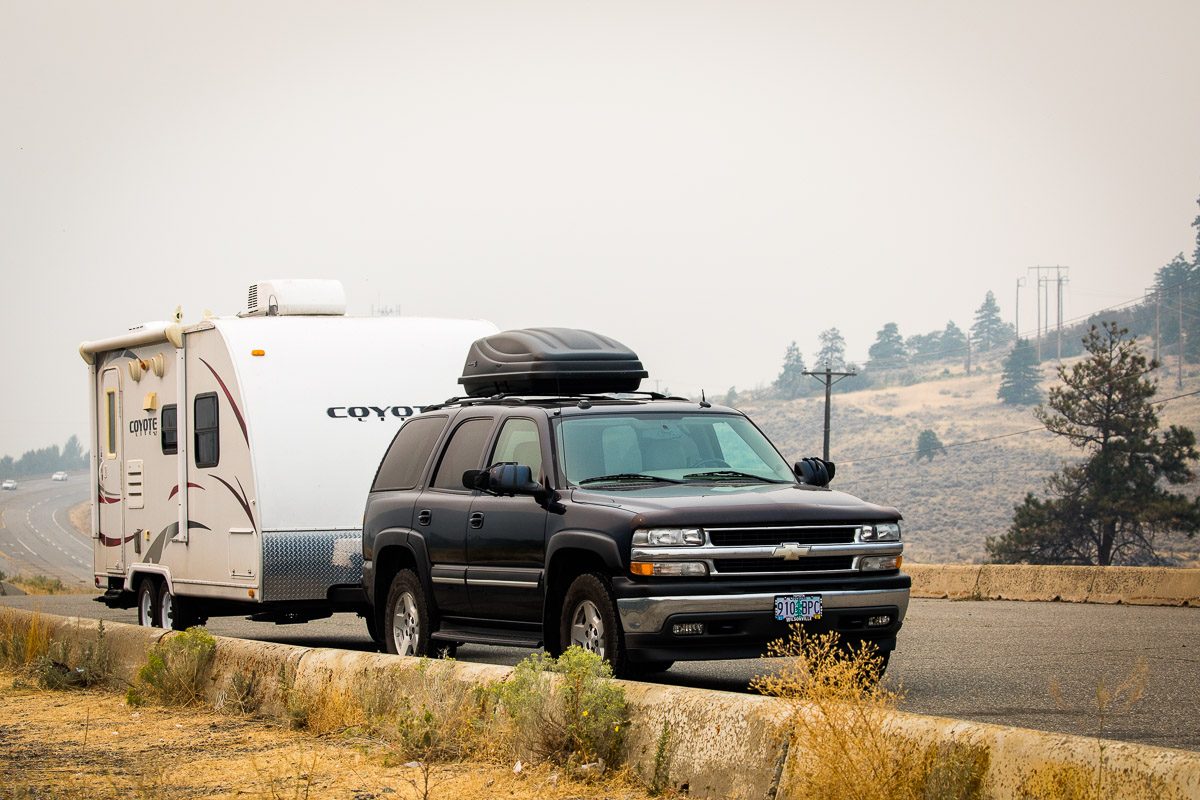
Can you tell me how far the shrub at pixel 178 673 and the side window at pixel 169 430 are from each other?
215 inches

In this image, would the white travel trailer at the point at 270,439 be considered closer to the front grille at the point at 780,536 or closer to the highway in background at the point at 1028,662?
the highway in background at the point at 1028,662

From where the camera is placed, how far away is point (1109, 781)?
561 cm

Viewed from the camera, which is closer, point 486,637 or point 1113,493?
point 486,637

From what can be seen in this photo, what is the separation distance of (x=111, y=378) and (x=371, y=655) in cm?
970

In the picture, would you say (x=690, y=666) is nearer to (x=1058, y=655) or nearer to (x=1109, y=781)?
(x=1058, y=655)

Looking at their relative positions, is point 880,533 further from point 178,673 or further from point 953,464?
point 953,464

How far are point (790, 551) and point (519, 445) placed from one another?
2.57 m

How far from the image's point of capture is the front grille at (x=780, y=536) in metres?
10.6

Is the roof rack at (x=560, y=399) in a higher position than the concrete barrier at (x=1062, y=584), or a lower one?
higher

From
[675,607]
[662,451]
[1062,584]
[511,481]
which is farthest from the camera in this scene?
[1062,584]

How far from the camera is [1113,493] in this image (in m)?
76.9

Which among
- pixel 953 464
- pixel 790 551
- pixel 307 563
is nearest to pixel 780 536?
pixel 790 551

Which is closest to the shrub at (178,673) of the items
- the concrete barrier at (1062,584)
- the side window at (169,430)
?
the side window at (169,430)

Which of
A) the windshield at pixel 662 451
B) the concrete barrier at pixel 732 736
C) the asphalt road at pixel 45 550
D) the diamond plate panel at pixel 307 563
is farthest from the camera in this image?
the asphalt road at pixel 45 550
